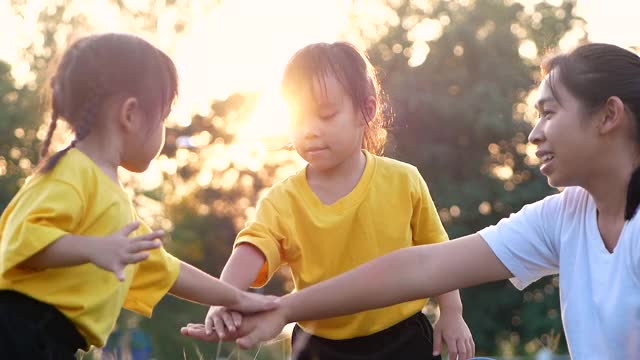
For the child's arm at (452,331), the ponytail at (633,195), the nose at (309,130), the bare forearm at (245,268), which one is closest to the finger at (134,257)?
the bare forearm at (245,268)

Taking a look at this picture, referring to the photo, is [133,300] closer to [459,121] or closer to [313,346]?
[313,346]

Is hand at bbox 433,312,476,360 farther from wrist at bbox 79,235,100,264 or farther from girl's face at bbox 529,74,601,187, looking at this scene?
wrist at bbox 79,235,100,264

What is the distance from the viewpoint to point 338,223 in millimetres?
4184

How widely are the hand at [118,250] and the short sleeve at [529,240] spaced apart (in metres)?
1.30

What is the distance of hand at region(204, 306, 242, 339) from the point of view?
151 inches

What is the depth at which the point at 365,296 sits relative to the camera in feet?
12.7

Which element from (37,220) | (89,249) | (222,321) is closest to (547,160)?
(222,321)

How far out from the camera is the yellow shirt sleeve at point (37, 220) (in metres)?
2.97

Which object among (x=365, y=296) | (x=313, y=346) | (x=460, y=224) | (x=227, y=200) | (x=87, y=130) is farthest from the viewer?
(x=227, y=200)

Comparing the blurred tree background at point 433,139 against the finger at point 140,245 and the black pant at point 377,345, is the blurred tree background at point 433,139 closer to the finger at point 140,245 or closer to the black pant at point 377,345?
the black pant at point 377,345

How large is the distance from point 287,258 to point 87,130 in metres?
1.23

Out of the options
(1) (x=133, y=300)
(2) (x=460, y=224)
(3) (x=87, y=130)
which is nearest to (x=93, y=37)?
(3) (x=87, y=130)

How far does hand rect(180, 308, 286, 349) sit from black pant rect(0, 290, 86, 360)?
73 cm

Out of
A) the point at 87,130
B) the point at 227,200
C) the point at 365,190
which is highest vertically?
the point at 87,130
